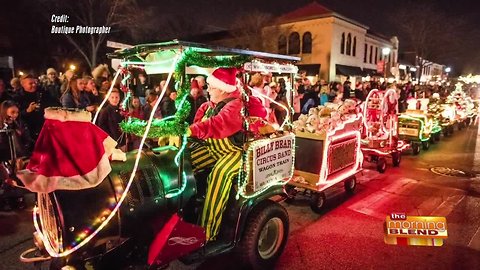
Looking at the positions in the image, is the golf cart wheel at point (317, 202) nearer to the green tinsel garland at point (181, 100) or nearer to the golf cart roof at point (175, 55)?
the golf cart roof at point (175, 55)

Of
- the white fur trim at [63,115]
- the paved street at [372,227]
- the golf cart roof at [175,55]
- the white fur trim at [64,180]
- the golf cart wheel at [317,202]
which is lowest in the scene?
the paved street at [372,227]

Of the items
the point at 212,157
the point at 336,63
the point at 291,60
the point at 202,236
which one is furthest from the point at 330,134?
the point at 336,63

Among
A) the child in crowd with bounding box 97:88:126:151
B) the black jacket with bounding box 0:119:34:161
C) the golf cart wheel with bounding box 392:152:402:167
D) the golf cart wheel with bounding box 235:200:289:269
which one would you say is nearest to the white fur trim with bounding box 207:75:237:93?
the golf cart wheel with bounding box 235:200:289:269

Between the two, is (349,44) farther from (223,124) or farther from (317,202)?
(223,124)

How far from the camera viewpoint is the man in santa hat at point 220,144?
3.50 metres

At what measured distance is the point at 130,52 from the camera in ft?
11.2

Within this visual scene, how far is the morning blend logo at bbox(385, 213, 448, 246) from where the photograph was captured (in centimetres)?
391

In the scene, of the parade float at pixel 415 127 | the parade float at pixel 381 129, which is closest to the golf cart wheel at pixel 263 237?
the parade float at pixel 381 129

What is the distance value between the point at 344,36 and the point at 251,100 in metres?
33.2

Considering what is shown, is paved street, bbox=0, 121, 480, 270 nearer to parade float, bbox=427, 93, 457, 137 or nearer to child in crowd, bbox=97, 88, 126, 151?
child in crowd, bbox=97, 88, 126, 151

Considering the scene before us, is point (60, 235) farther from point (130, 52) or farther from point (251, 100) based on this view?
point (251, 100)

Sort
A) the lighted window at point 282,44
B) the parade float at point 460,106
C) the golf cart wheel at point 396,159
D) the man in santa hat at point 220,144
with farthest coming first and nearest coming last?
the lighted window at point 282,44, the parade float at point 460,106, the golf cart wheel at point 396,159, the man in santa hat at point 220,144

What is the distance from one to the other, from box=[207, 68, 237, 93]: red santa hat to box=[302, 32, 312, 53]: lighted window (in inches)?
1242

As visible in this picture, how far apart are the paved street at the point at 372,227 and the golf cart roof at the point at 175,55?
2331 millimetres
